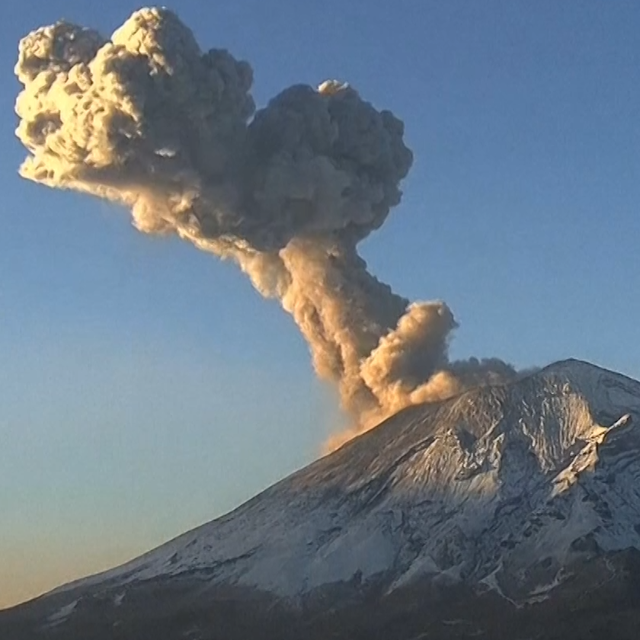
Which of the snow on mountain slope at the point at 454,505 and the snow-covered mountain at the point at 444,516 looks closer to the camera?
the snow-covered mountain at the point at 444,516

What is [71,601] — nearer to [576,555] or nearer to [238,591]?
[238,591]

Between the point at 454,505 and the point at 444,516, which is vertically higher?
the point at 454,505

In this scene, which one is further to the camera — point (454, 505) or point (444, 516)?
point (454, 505)

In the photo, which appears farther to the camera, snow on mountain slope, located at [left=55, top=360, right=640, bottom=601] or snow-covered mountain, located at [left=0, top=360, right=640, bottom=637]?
snow on mountain slope, located at [left=55, top=360, right=640, bottom=601]

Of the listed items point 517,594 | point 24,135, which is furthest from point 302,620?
point 24,135
